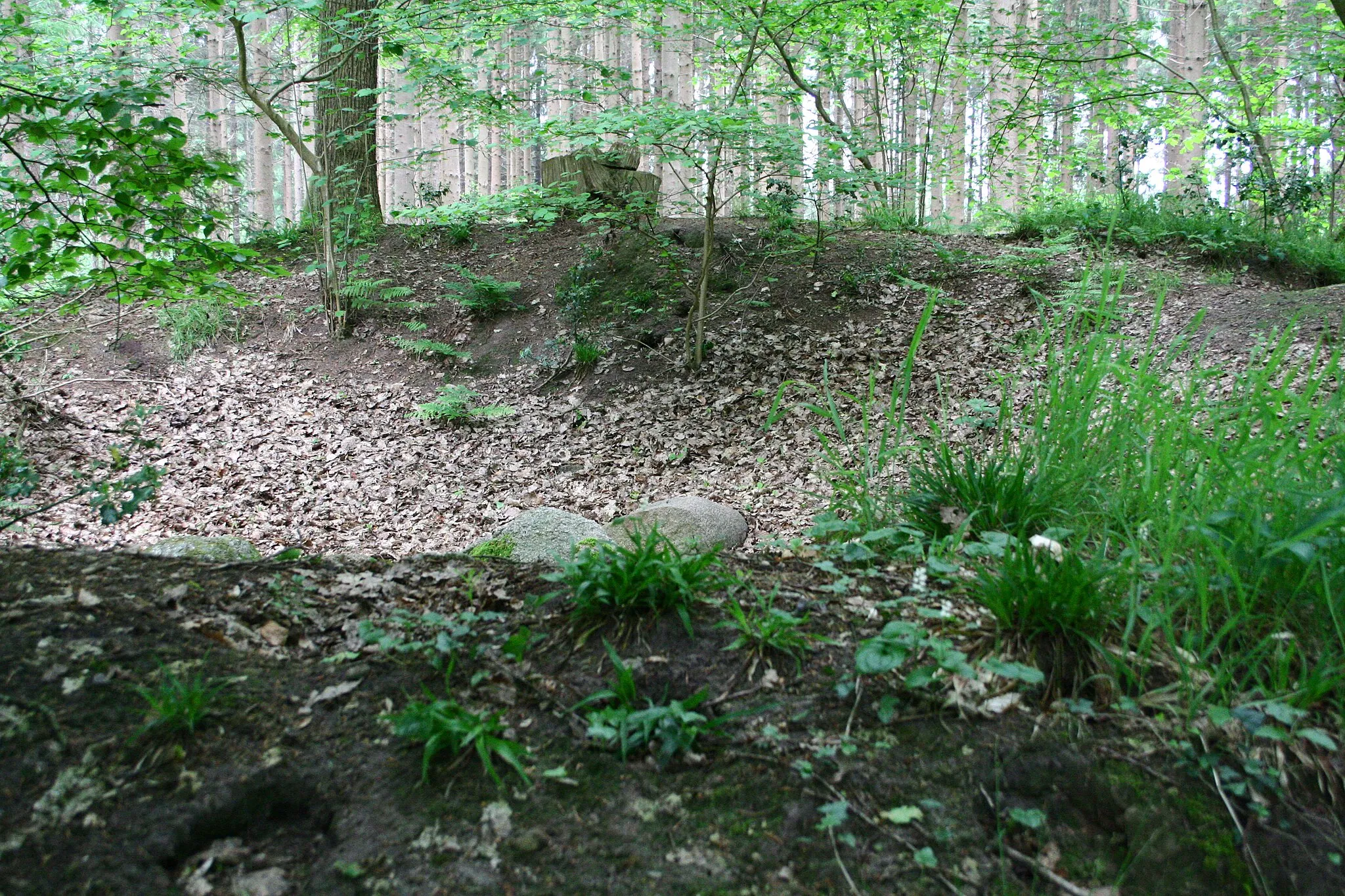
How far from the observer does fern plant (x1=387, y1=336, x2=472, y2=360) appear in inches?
307

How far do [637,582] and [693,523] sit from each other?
216 centimetres

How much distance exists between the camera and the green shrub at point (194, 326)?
7.80 meters

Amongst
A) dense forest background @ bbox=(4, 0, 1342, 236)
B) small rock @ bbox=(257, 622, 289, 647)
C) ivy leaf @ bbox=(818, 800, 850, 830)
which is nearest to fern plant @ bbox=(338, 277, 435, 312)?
dense forest background @ bbox=(4, 0, 1342, 236)

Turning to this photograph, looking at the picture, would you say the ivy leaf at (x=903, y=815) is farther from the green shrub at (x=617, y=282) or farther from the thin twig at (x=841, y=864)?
the green shrub at (x=617, y=282)

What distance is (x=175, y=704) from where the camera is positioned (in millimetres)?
1631

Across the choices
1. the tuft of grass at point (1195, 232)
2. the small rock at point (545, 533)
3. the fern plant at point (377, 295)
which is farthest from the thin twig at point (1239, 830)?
the fern plant at point (377, 295)

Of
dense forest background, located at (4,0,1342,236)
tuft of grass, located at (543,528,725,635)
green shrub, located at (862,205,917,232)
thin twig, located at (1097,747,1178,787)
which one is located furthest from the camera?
green shrub, located at (862,205,917,232)

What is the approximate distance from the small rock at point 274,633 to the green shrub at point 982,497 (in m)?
2.04

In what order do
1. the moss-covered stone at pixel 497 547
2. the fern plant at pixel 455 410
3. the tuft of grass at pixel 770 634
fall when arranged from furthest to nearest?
the fern plant at pixel 455 410, the moss-covered stone at pixel 497 547, the tuft of grass at pixel 770 634

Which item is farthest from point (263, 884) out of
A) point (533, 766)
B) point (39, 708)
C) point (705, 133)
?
point (705, 133)

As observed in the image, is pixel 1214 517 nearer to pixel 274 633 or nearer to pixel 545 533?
pixel 274 633

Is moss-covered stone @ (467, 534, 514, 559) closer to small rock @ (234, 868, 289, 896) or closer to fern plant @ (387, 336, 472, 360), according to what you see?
small rock @ (234, 868, 289, 896)

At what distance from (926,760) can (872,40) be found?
9.55 m

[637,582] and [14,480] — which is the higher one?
[14,480]
